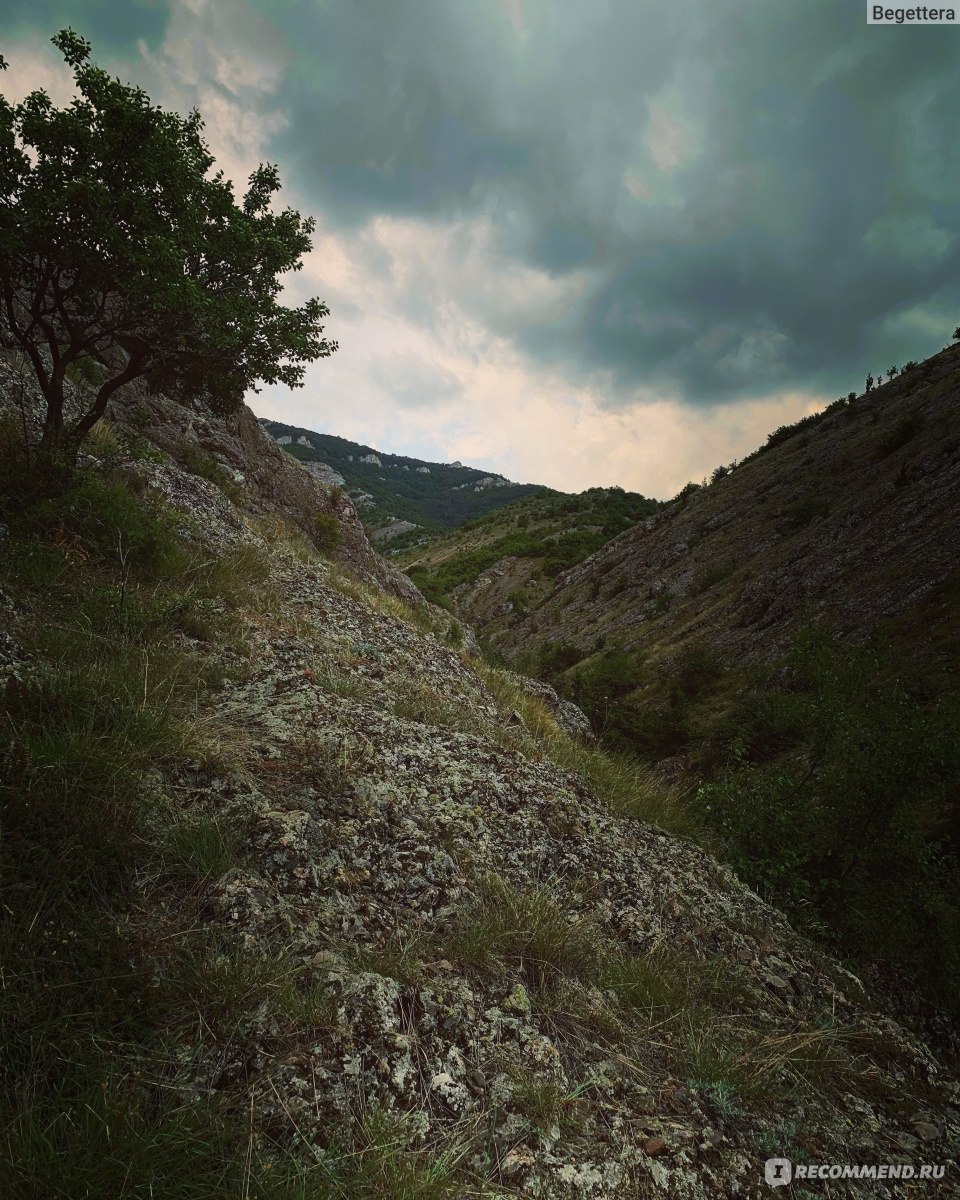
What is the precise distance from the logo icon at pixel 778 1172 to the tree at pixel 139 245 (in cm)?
1041

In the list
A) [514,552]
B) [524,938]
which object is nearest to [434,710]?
[524,938]

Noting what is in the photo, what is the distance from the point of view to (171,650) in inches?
234

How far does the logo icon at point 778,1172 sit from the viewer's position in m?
2.77

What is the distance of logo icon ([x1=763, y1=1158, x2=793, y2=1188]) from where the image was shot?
2.77 m

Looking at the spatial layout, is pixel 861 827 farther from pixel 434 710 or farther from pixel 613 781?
pixel 434 710

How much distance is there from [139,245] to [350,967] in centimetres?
1001

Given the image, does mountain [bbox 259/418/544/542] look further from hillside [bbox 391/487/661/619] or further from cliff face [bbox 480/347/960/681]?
cliff face [bbox 480/347/960/681]

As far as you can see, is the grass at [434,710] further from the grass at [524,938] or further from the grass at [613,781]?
the grass at [524,938]

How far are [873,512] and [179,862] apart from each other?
29.1 metres

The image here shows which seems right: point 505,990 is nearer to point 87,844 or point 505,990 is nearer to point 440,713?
point 87,844

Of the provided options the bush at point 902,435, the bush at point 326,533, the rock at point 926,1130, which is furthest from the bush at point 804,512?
the rock at point 926,1130

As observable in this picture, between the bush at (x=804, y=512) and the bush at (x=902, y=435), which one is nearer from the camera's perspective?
the bush at (x=902, y=435)

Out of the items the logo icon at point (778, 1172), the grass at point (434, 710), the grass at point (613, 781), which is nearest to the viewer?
the logo icon at point (778, 1172)

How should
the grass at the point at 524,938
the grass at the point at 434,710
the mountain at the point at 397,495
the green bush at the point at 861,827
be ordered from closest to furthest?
the grass at the point at 524,938 → the green bush at the point at 861,827 → the grass at the point at 434,710 → the mountain at the point at 397,495
